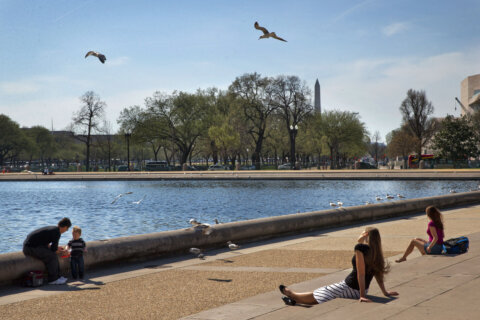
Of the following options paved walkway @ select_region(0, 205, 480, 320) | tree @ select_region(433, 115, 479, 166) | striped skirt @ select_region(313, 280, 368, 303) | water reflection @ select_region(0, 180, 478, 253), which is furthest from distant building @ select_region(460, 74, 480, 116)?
striped skirt @ select_region(313, 280, 368, 303)

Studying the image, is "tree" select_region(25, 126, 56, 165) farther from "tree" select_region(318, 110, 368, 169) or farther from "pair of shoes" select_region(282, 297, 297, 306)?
"pair of shoes" select_region(282, 297, 297, 306)

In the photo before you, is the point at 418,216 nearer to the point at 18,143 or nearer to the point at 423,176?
the point at 423,176

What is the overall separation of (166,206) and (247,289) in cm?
2631

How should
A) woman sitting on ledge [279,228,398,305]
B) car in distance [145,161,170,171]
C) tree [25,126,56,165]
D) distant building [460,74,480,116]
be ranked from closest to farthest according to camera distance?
woman sitting on ledge [279,228,398,305] → car in distance [145,161,170,171] → distant building [460,74,480,116] → tree [25,126,56,165]

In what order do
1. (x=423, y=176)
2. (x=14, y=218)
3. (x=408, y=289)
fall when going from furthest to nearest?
(x=423, y=176) < (x=14, y=218) < (x=408, y=289)

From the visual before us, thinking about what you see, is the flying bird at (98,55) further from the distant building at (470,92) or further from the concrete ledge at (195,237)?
the distant building at (470,92)

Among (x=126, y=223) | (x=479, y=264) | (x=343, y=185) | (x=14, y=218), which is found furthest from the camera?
(x=343, y=185)

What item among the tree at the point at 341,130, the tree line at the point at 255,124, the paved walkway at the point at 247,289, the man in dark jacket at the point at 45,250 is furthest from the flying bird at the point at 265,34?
the tree at the point at 341,130

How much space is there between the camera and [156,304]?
752 centimetres

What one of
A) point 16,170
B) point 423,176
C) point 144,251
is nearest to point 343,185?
point 423,176

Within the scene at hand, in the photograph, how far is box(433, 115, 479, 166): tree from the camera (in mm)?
76125

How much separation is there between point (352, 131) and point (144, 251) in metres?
83.3

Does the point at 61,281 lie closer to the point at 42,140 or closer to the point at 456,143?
the point at 456,143

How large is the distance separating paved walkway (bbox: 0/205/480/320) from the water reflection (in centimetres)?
1114
